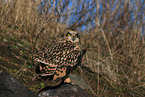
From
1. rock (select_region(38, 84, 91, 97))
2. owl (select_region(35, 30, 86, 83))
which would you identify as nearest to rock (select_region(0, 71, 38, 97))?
rock (select_region(38, 84, 91, 97))

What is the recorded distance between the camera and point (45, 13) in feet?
11.7

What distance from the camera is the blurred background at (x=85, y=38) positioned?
335 centimetres

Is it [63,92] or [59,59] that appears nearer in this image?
[63,92]

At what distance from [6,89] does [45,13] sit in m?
2.03

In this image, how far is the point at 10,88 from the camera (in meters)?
1.95

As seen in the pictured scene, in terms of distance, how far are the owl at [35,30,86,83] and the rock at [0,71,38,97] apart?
0.59m

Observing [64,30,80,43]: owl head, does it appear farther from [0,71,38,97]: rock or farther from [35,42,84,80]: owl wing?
[0,71,38,97]: rock

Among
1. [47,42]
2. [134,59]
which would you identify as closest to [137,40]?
[134,59]

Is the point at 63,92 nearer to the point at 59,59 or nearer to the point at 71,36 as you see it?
the point at 59,59

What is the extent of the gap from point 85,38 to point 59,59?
121 inches

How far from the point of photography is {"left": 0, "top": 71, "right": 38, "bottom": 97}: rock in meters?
1.89

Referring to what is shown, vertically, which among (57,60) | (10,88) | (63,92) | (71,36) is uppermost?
(71,36)

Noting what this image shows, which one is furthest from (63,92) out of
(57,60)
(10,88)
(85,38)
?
(85,38)

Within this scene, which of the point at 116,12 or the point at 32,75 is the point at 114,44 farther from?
the point at 32,75
